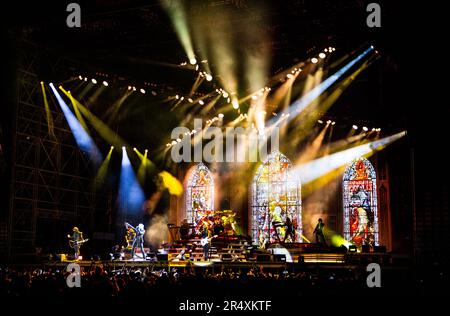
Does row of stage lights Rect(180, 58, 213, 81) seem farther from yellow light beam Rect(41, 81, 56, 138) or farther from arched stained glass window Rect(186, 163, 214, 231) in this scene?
arched stained glass window Rect(186, 163, 214, 231)

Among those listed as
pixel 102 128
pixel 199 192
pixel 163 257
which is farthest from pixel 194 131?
pixel 163 257

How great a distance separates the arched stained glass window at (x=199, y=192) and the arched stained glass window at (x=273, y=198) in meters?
2.26

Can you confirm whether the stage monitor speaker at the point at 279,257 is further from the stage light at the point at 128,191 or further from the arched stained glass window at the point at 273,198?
the stage light at the point at 128,191

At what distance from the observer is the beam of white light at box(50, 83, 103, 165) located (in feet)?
68.7

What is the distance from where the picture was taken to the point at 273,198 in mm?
25188

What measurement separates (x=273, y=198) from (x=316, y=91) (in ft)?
18.5

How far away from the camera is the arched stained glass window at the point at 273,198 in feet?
81.1

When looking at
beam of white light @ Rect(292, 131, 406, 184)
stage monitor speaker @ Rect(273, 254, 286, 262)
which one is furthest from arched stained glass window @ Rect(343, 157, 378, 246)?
stage monitor speaker @ Rect(273, 254, 286, 262)

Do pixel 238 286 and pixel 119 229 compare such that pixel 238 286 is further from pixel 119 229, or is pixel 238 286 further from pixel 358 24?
pixel 119 229

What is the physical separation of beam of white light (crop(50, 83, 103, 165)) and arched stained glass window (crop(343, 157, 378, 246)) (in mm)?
11567

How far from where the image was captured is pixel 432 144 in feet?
47.4

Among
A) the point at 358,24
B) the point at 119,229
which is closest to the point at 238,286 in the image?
the point at 358,24

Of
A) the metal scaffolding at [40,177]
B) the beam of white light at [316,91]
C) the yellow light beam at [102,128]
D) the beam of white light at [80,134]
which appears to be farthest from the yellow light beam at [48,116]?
the beam of white light at [316,91]
